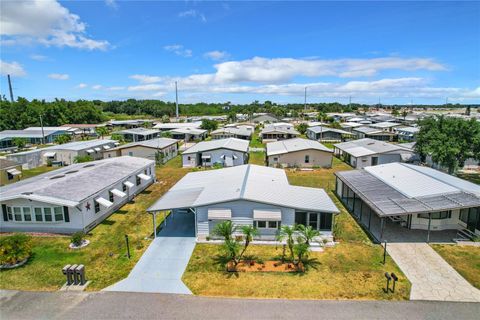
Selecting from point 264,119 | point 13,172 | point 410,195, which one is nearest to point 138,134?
point 13,172

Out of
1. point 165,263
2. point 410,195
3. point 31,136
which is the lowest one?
point 165,263

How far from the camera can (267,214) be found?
1688 cm

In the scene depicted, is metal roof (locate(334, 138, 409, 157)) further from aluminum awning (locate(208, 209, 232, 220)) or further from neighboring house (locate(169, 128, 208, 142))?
neighboring house (locate(169, 128, 208, 142))

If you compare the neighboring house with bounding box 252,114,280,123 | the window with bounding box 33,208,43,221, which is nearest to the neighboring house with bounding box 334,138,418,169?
the window with bounding box 33,208,43,221

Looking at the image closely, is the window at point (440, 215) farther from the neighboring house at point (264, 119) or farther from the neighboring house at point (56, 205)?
the neighboring house at point (264, 119)

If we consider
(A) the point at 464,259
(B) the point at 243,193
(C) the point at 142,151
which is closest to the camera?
(A) the point at 464,259

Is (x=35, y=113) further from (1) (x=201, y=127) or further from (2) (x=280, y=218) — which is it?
(2) (x=280, y=218)

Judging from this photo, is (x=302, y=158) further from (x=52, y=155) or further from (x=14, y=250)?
(x=52, y=155)

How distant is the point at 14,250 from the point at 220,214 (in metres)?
10.5

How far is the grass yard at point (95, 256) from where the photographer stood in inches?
525

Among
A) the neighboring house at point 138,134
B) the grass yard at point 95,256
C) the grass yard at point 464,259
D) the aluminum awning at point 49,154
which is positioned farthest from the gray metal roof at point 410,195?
the neighboring house at point 138,134

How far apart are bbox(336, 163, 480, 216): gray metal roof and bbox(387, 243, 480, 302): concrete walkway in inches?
82.6

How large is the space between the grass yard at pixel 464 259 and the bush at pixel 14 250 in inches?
844

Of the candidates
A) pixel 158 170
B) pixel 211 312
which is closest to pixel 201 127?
pixel 158 170
